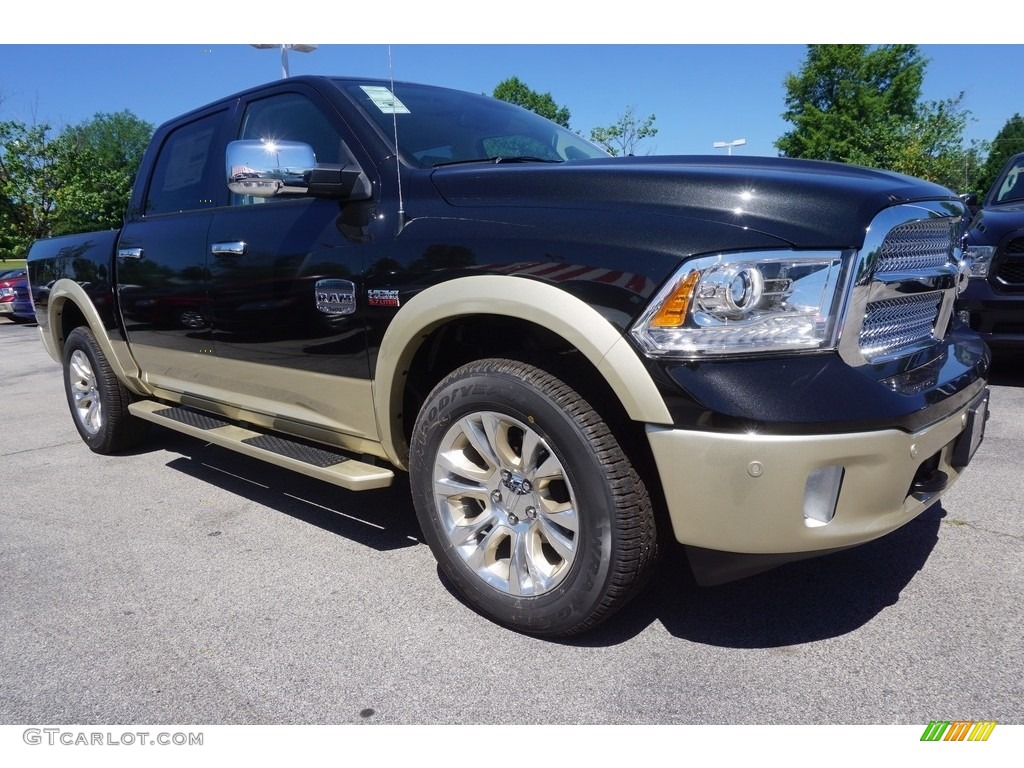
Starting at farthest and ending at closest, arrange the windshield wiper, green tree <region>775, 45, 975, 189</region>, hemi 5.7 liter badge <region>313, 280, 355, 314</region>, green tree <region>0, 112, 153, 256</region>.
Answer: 1. green tree <region>775, 45, 975, 189</region>
2. green tree <region>0, 112, 153, 256</region>
3. the windshield wiper
4. hemi 5.7 liter badge <region>313, 280, 355, 314</region>

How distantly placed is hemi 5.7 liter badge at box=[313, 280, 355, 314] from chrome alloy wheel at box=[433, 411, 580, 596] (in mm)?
670

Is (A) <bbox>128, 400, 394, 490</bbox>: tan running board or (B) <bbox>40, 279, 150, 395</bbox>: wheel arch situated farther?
(B) <bbox>40, 279, 150, 395</bbox>: wheel arch

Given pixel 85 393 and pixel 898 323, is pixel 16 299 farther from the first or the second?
pixel 898 323

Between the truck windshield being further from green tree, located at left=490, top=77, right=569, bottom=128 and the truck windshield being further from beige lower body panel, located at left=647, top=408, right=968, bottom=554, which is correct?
green tree, located at left=490, top=77, right=569, bottom=128

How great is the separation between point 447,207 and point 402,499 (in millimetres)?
1816

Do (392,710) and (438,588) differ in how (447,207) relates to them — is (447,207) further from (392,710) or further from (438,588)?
(392,710)

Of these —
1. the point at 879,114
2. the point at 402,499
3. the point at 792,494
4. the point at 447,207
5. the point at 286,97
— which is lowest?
the point at 402,499

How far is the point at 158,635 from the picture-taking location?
257 centimetres

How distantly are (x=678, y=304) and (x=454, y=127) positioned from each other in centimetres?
167

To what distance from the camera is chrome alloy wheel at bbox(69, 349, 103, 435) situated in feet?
16.4

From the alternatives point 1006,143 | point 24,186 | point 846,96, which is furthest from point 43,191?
point 1006,143

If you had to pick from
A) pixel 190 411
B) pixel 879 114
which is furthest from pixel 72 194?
pixel 879 114

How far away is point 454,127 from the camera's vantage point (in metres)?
3.21

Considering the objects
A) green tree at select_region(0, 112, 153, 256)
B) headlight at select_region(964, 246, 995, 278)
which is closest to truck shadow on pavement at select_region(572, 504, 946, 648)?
headlight at select_region(964, 246, 995, 278)
